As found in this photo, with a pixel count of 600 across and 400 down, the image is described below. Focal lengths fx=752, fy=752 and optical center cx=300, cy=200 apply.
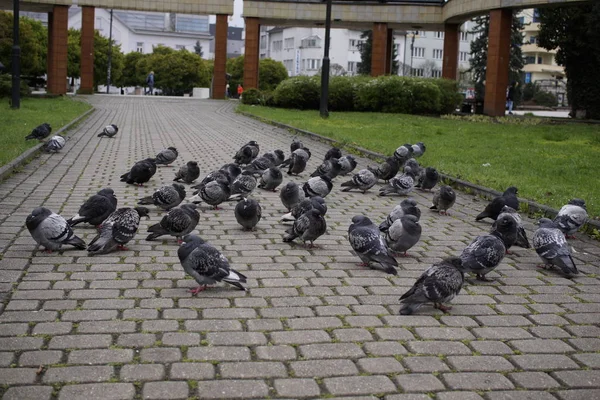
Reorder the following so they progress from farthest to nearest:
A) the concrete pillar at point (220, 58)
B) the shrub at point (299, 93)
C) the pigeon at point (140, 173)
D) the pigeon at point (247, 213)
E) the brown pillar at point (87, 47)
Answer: the concrete pillar at point (220, 58) < the brown pillar at point (87, 47) < the shrub at point (299, 93) < the pigeon at point (140, 173) < the pigeon at point (247, 213)

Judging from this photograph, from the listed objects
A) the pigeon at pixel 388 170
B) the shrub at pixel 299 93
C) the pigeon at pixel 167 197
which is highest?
the shrub at pixel 299 93

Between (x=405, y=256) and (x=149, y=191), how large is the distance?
5251 millimetres

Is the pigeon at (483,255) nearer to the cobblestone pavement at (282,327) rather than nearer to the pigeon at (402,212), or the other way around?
the cobblestone pavement at (282,327)

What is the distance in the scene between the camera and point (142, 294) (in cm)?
625

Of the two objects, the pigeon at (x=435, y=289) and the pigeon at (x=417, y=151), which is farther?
the pigeon at (x=417, y=151)

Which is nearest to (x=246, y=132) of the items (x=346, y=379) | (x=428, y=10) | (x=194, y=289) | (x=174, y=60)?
(x=194, y=289)

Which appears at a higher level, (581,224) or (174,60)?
(174,60)

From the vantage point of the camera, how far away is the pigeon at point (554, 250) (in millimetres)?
7374

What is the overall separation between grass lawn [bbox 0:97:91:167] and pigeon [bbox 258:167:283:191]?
14.6 ft

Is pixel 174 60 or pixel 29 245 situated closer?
pixel 29 245

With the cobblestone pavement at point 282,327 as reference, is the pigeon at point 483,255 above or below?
above

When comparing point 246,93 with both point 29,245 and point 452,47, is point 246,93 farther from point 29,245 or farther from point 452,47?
point 29,245

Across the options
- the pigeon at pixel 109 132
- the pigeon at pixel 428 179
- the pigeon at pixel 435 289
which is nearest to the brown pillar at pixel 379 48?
the pigeon at pixel 109 132

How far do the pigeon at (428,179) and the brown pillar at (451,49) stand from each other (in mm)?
32449
